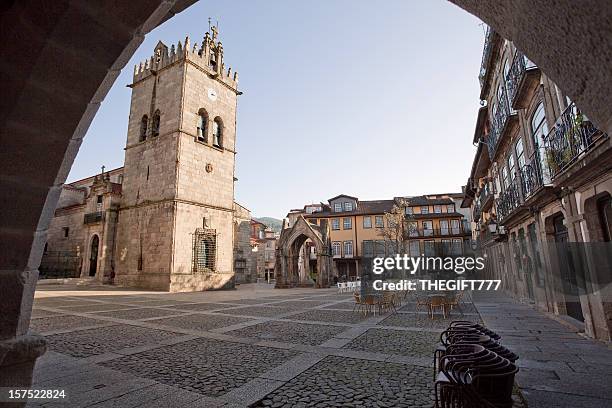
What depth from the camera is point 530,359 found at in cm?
545

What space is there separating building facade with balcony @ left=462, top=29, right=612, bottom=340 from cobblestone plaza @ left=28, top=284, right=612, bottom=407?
1.25m

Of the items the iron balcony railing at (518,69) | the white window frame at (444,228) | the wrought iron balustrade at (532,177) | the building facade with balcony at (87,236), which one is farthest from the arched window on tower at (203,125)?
the white window frame at (444,228)

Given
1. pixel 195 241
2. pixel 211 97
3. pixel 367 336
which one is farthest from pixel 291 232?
pixel 367 336

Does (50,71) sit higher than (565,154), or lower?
lower

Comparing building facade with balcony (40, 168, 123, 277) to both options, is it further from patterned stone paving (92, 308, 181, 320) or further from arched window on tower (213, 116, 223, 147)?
patterned stone paving (92, 308, 181, 320)

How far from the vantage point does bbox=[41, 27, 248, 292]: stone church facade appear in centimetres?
2125

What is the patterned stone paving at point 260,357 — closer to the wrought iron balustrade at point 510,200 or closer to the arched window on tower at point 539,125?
the wrought iron balustrade at point 510,200

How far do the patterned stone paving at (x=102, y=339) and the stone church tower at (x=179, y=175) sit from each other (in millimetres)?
12977

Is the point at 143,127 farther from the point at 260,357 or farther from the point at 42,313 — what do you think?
the point at 260,357

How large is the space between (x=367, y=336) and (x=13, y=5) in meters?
7.64

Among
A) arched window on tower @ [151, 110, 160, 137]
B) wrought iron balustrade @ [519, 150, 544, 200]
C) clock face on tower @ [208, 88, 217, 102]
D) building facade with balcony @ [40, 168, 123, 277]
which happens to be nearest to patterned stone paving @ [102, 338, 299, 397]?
wrought iron balustrade @ [519, 150, 544, 200]

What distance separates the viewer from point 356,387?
421 centimetres

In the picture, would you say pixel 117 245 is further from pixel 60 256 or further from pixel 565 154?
pixel 565 154

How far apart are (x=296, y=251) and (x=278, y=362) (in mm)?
22502
